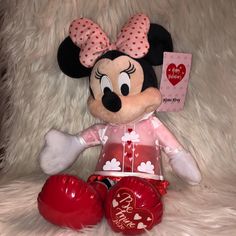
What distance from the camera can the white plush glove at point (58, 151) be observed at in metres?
0.97

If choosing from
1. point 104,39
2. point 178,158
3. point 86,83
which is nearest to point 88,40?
point 104,39

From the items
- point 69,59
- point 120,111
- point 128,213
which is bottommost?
point 128,213

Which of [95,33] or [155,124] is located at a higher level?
[95,33]

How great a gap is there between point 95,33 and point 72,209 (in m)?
0.35

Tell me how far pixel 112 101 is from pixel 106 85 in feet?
0.15

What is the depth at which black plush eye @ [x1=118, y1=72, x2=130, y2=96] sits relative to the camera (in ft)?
2.90

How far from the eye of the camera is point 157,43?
95 cm

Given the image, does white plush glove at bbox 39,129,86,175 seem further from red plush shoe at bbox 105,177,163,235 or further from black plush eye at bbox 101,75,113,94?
red plush shoe at bbox 105,177,163,235

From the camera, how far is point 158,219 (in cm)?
76

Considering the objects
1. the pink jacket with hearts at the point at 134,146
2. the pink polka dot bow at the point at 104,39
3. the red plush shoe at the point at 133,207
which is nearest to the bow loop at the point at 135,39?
the pink polka dot bow at the point at 104,39

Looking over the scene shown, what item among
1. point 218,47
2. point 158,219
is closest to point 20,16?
point 218,47

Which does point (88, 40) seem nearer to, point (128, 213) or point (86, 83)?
point (86, 83)

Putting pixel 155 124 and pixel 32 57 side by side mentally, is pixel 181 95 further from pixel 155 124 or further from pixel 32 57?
pixel 32 57

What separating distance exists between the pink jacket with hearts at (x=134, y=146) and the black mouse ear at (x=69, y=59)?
0.12 meters
